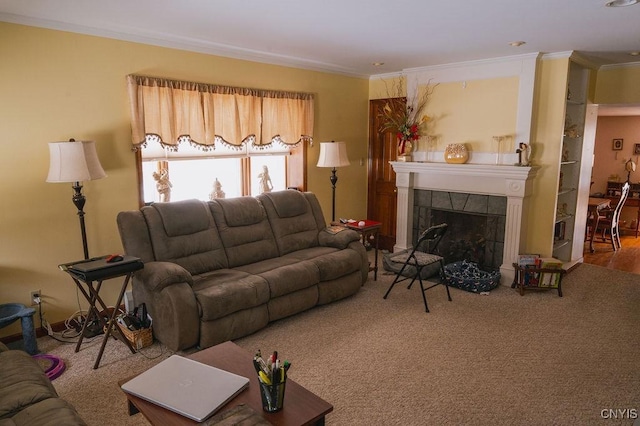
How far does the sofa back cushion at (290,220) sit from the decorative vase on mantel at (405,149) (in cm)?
163

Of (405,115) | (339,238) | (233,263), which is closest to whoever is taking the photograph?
(233,263)

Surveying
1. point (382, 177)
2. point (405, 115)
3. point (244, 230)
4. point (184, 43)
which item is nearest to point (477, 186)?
point (405, 115)

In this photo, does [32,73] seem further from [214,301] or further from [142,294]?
[214,301]

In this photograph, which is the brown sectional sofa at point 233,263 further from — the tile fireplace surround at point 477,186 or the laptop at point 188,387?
the tile fireplace surround at point 477,186

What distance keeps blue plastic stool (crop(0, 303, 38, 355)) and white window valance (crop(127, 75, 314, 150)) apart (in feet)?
5.22

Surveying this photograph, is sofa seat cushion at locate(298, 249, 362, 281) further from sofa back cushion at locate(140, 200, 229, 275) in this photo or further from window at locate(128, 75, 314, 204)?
window at locate(128, 75, 314, 204)

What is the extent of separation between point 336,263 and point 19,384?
106 inches

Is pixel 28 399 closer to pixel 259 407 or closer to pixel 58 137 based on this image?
pixel 259 407

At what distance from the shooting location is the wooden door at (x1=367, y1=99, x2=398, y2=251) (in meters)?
6.12

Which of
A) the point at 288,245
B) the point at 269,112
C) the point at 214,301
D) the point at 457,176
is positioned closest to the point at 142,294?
the point at 214,301

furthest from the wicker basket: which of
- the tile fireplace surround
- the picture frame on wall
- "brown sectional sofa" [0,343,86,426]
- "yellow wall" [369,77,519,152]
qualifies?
the picture frame on wall

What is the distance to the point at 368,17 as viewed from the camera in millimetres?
3254

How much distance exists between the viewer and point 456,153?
5262 millimetres

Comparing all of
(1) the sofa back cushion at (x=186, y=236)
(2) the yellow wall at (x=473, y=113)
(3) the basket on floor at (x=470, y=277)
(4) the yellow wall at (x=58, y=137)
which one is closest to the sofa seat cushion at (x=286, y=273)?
(1) the sofa back cushion at (x=186, y=236)
